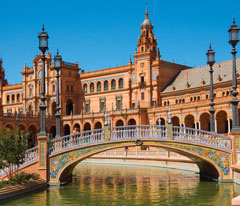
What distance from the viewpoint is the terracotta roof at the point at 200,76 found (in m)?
54.0

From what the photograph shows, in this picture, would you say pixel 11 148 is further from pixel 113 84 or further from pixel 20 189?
pixel 113 84

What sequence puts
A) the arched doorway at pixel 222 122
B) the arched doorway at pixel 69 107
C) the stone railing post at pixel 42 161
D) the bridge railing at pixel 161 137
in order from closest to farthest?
the stone railing post at pixel 42 161
the bridge railing at pixel 161 137
the arched doorway at pixel 222 122
the arched doorway at pixel 69 107

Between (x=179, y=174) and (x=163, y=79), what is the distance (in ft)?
116

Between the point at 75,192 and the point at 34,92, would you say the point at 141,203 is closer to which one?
the point at 75,192

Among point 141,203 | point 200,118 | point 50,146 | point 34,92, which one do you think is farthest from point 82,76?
point 141,203

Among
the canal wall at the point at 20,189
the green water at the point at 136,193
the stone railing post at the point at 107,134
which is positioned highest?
the stone railing post at the point at 107,134

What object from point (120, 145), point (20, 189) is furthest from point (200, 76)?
point (20, 189)

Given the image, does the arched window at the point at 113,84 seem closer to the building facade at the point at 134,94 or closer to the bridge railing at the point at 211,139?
the building facade at the point at 134,94

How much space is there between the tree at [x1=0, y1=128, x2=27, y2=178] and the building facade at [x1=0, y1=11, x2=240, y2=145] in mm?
31079

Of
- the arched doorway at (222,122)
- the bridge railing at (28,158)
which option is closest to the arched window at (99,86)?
the arched doorway at (222,122)

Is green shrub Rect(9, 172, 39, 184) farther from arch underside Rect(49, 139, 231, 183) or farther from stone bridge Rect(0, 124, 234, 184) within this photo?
arch underside Rect(49, 139, 231, 183)

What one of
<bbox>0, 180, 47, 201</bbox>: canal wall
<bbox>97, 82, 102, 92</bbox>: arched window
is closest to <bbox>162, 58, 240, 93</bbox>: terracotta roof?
<bbox>97, 82, 102, 92</bbox>: arched window

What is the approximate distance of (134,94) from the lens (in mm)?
64188

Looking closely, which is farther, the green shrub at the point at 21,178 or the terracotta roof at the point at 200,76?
the terracotta roof at the point at 200,76
